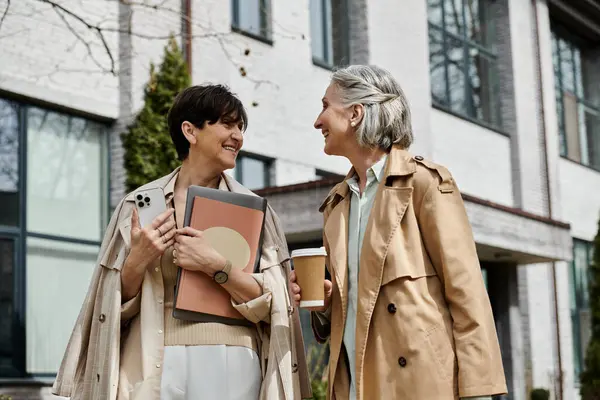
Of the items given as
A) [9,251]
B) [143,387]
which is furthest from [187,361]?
[9,251]

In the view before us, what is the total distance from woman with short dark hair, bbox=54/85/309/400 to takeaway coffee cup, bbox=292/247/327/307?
0.29 meters

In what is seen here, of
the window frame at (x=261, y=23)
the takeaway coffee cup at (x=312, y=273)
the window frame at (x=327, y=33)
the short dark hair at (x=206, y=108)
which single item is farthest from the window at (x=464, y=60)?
the takeaway coffee cup at (x=312, y=273)

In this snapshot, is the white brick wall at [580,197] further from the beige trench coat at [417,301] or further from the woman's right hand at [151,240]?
the woman's right hand at [151,240]

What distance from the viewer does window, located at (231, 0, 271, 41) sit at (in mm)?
14164

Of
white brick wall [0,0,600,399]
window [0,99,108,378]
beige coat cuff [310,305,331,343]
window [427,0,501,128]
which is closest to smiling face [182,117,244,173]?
beige coat cuff [310,305,331,343]

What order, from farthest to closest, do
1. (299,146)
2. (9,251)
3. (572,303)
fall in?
(572,303) → (299,146) → (9,251)

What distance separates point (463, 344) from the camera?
12.0ft

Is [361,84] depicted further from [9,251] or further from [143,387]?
[9,251]

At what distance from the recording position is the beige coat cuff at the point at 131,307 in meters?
4.07

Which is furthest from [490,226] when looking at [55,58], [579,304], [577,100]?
[577,100]

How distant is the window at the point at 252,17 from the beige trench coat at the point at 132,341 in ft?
32.8

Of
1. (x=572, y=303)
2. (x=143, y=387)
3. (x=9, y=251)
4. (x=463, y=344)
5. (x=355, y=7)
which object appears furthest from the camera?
(x=572, y=303)

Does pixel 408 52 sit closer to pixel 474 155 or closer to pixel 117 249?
pixel 474 155

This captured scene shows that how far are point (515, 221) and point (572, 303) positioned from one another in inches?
268
